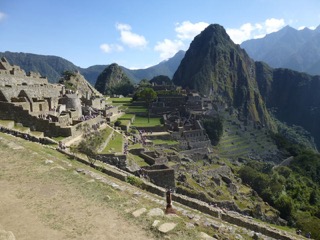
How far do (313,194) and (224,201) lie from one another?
24230mm

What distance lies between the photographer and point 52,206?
945 centimetres

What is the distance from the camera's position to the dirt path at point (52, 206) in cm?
816

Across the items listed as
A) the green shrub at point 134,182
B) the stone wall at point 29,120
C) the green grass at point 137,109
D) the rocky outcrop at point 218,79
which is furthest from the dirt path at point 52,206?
the rocky outcrop at point 218,79

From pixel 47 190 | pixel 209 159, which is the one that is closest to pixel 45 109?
pixel 47 190

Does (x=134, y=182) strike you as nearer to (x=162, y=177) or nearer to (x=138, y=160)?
(x=162, y=177)

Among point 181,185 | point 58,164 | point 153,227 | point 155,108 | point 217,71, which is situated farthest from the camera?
point 217,71

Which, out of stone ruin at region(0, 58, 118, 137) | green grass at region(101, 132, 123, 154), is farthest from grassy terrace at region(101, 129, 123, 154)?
stone ruin at region(0, 58, 118, 137)

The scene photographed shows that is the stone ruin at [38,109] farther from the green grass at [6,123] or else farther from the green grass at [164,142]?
the green grass at [164,142]

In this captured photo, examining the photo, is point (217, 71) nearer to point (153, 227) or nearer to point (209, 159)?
point (209, 159)

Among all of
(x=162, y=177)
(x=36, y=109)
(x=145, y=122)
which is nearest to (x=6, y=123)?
(x=36, y=109)

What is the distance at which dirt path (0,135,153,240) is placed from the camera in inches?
321

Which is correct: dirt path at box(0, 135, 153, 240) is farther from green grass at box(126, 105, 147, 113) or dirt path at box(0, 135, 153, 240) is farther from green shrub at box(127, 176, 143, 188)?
green grass at box(126, 105, 147, 113)

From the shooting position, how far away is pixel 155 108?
193 feet

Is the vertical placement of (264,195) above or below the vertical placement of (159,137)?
below
